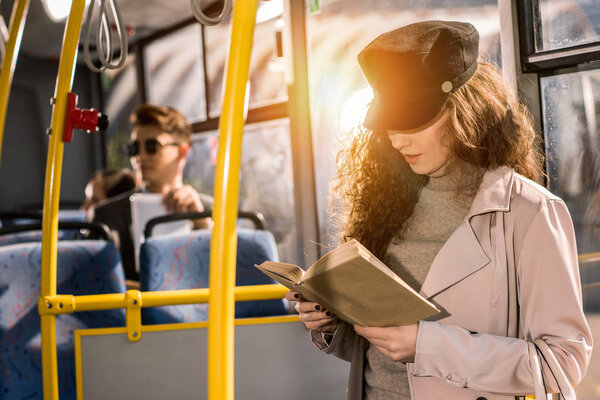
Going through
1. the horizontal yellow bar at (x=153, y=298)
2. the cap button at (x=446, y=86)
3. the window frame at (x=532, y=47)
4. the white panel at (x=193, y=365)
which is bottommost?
the white panel at (x=193, y=365)

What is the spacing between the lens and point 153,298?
1.92m

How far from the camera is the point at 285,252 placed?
4.34 metres

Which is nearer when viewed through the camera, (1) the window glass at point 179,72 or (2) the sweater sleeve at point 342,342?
(2) the sweater sleeve at point 342,342

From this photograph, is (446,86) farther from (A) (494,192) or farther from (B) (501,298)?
(B) (501,298)

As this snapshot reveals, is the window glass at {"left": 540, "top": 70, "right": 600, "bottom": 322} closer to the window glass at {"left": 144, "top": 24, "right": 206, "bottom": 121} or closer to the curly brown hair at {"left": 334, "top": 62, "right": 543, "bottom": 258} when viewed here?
the curly brown hair at {"left": 334, "top": 62, "right": 543, "bottom": 258}

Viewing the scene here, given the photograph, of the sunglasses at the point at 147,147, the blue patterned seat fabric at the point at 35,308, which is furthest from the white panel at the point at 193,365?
the sunglasses at the point at 147,147

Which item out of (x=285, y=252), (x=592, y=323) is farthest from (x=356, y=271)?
(x=285, y=252)

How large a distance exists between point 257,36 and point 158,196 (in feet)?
5.22

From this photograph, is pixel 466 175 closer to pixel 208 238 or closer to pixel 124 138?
pixel 208 238

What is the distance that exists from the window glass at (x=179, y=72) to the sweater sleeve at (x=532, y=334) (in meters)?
4.48

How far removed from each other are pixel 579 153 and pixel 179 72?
15.9ft

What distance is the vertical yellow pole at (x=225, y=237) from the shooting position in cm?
88

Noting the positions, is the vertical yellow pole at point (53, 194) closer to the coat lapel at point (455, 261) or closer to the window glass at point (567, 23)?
Result: the coat lapel at point (455, 261)

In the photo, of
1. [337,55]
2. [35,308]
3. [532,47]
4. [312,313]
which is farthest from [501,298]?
[337,55]
